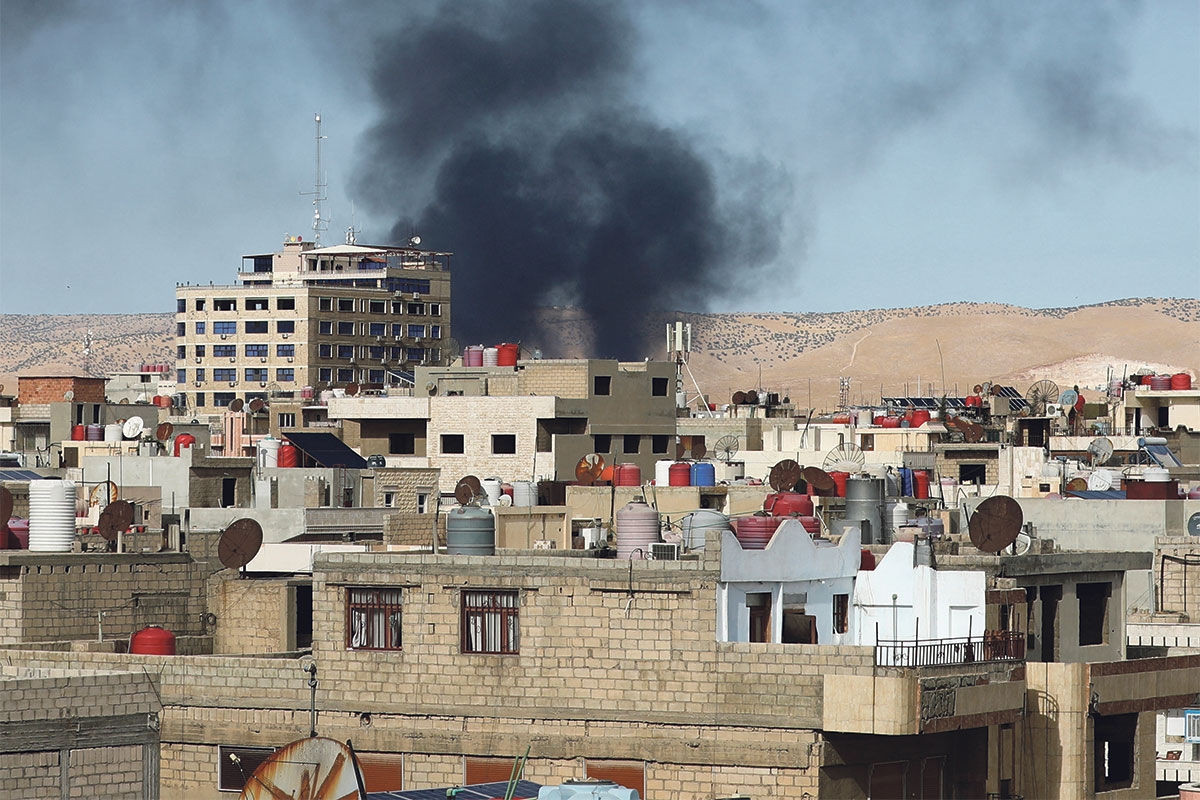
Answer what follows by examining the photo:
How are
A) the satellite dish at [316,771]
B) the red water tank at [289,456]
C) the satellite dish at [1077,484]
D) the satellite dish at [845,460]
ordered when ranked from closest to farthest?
1. the satellite dish at [316,771]
2. the satellite dish at [1077,484]
3. the red water tank at [289,456]
4. the satellite dish at [845,460]

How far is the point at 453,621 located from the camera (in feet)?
87.0

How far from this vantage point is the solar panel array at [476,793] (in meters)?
24.0

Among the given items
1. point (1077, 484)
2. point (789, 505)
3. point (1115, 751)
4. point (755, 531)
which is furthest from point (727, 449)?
point (755, 531)

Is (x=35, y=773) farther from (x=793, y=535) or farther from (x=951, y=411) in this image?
(x=951, y=411)

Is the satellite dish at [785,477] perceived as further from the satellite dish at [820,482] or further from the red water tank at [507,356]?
the red water tank at [507,356]

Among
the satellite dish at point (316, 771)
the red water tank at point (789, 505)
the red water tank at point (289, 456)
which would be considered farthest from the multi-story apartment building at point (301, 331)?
the satellite dish at point (316, 771)

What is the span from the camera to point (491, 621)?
26375 millimetres

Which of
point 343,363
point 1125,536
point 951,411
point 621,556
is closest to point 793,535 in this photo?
point 621,556

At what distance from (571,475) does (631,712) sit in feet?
118

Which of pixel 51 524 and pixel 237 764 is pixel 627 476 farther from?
pixel 237 764

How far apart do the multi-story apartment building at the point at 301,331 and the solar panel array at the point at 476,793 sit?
12268cm

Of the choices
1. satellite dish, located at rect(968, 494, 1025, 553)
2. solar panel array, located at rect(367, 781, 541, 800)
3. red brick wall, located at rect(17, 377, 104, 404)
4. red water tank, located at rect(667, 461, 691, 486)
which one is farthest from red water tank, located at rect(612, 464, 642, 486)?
red brick wall, located at rect(17, 377, 104, 404)

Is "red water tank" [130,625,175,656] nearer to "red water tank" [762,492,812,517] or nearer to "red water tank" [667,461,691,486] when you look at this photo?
"red water tank" [762,492,812,517]

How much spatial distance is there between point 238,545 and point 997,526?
388 inches
